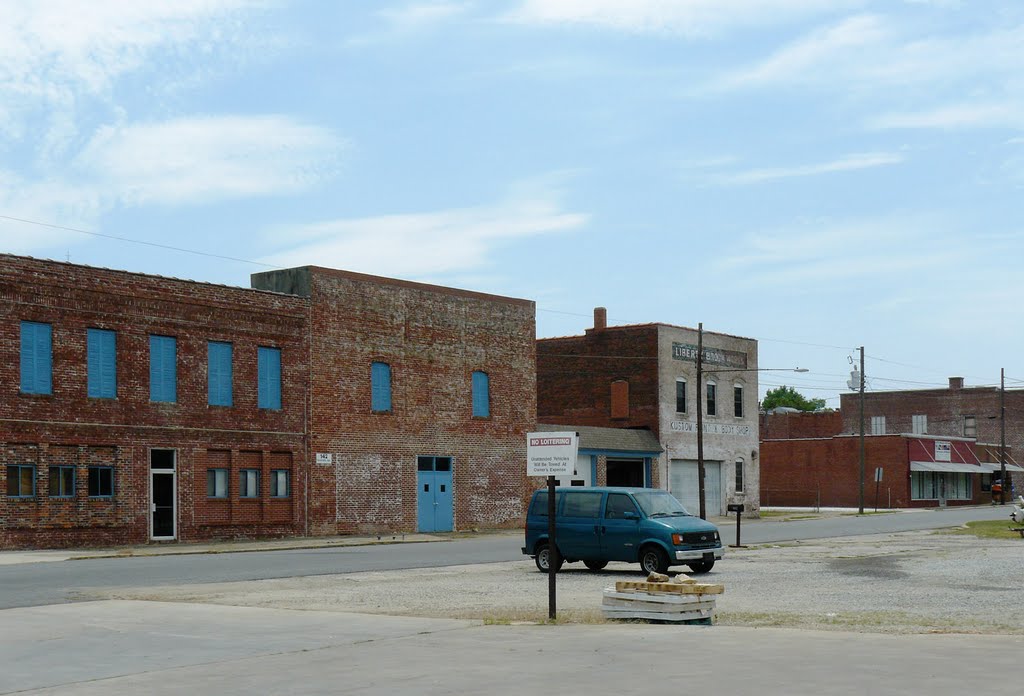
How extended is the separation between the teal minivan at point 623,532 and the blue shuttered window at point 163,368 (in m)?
15.8

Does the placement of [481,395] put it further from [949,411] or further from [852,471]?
[949,411]

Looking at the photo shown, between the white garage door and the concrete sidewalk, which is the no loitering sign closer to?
the concrete sidewalk

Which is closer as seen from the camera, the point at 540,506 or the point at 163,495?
the point at 540,506

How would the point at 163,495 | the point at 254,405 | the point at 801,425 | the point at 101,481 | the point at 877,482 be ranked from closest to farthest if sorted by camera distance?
the point at 101,481 < the point at 163,495 < the point at 254,405 < the point at 877,482 < the point at 801,425

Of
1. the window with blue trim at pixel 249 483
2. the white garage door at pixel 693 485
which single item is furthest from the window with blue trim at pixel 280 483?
the white garage door at pixel 693 485

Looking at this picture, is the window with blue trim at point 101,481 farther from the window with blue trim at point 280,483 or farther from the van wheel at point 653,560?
the van wheel at point 653,560

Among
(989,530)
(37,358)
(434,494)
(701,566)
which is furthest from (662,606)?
(434,494)

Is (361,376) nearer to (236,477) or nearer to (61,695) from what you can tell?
(236,477)

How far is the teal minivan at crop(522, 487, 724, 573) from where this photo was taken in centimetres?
2452

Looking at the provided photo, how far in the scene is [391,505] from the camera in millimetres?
44812

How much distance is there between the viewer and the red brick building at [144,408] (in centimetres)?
3431

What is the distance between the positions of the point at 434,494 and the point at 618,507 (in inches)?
869

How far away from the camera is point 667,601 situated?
1476cm

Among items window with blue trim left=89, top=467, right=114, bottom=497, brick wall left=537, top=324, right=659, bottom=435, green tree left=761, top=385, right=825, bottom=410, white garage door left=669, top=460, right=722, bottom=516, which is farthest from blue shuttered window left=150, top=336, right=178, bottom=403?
green tree left=761, top=385, right=825, bottom=410
